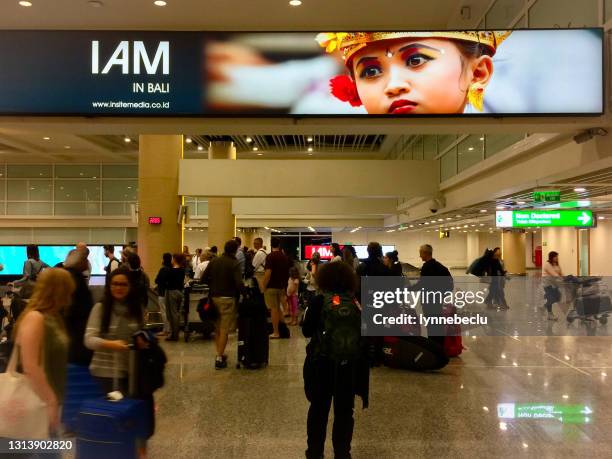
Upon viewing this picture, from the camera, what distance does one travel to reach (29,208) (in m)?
27.5

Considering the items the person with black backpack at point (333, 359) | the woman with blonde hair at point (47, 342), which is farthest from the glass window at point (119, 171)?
the woman with blonde hair at point (47, 342)

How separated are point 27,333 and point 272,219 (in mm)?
24282

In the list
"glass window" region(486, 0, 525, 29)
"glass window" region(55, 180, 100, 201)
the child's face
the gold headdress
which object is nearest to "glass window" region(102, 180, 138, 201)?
"glass window" region(55, 180, 100, 201)

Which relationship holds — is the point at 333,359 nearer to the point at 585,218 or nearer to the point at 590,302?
the point at 590,302

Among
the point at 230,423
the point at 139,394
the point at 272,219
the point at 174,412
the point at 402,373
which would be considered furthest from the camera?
the point at 272,219

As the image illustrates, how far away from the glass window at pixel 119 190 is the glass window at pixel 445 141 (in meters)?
19.0

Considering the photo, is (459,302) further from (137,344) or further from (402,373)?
(137,344)

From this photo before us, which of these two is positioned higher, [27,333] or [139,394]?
[27,333]

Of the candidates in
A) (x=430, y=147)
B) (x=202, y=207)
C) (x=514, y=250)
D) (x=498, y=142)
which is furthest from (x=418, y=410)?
(x=514, y=250)

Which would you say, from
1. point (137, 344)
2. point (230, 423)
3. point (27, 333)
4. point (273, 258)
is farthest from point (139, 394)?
point (273, 258)

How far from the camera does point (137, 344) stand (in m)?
3.05

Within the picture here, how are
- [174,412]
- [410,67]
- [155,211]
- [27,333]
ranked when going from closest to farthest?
[27,333] < [174,412] < [410,67] < [155,211]

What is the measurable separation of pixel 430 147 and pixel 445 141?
1920mm

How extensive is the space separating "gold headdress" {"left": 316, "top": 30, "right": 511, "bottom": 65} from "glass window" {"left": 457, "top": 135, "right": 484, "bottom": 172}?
5.44 metres
